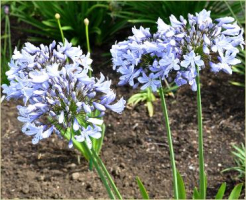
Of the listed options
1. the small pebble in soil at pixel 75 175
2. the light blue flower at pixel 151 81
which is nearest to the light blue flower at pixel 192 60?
the light blue flower at pixel 151 81

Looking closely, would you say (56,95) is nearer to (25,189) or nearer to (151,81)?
(151,81)

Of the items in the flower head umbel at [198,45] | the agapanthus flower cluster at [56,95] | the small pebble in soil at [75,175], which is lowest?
the small pebble in soil at [75,175]

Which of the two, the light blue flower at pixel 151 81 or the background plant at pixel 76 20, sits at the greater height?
the background plant at pixel 76 20

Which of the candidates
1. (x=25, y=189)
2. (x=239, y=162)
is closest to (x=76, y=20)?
(x=25, y=189)

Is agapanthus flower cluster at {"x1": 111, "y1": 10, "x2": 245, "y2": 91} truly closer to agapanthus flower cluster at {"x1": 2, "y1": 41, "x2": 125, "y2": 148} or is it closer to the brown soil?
agapanthus flower cluster at {"x1": 2, "y1": 41, "x2": 125, "y2": 148}

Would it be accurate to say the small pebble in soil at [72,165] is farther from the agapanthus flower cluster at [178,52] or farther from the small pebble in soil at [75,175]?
the agapanthus flower cluster at [178,52]

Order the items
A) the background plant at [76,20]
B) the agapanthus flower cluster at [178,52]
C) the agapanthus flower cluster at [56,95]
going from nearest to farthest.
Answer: the agapanthus flower cluster at [56,95] → the agapanthus flower cluster at [178,52] → the background plant at [76,20]

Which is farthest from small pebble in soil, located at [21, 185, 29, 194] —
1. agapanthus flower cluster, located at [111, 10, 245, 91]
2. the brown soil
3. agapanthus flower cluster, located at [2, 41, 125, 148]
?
agapanthus flower cluster, located at [111, 10, 245, 91]
